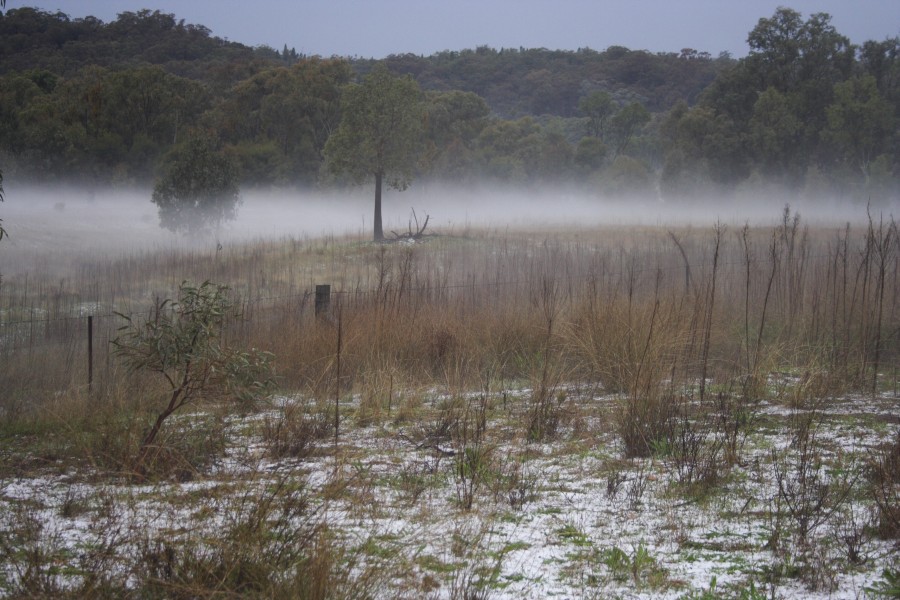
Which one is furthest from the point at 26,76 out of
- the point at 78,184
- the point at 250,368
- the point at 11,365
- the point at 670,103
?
the point at 670,103

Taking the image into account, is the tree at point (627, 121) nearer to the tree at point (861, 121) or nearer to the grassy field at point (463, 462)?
the tree at point (861, 121)

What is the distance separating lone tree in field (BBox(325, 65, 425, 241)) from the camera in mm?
27000

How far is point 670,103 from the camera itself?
8575cm

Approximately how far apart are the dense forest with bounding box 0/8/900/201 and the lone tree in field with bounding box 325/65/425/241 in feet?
13.1

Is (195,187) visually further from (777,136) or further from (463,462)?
(777,136)

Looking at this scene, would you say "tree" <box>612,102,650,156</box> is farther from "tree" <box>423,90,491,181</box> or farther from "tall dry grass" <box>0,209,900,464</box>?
"tall dry grass" <box>0,209,900,464</box>

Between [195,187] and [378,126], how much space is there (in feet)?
24.9

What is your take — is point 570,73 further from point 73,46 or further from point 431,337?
point 431,337

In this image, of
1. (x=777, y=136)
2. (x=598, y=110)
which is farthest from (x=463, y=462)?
(x=598, y=110)

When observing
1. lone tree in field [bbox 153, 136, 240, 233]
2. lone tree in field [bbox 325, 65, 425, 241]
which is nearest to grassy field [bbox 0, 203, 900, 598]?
lone tree in field [bbox 325, 65, 425, 241]

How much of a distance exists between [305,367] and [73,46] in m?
70.1

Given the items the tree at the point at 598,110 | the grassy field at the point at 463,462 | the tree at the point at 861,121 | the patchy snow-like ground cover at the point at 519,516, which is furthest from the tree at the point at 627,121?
the patchy snow-like ground cover at the point at 519,516

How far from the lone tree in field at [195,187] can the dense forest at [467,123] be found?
2.98ft

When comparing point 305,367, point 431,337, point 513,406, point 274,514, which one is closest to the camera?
point 274,514
